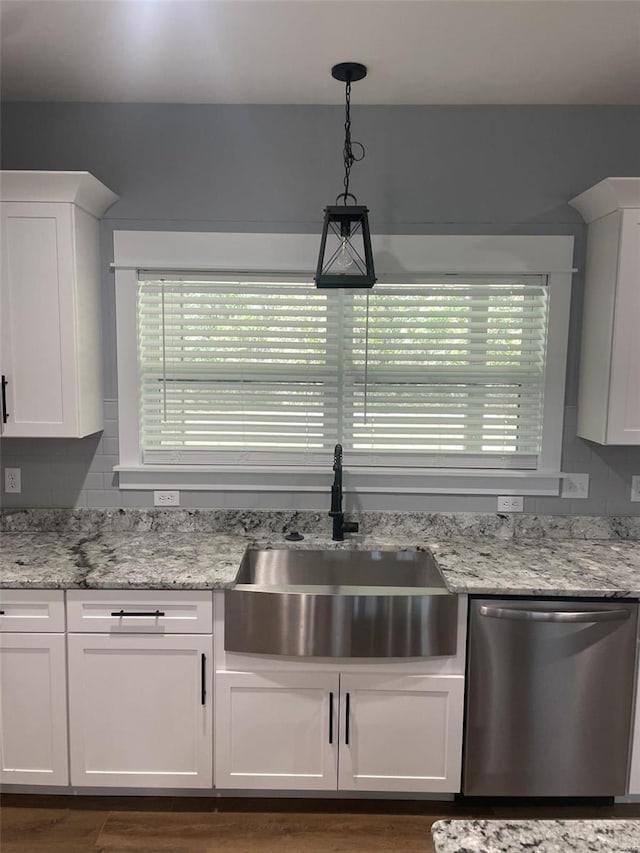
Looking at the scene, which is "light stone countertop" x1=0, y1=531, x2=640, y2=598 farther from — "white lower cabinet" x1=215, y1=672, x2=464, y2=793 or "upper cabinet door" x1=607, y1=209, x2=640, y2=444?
"upper cabinet door" x1=607, y1=209, x2=640, y2=444

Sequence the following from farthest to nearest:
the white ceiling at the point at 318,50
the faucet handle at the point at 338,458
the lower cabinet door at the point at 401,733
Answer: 1. the faucet handle at the point at 338,458
2. the lower cabinet door at the point at 401,733
3. the white ceiling at the point at 318,50

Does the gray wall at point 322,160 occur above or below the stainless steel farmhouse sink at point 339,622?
above

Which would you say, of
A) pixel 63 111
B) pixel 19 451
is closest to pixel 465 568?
pixel 19 451

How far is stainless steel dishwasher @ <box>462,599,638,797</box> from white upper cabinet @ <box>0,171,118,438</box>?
1.81 metres

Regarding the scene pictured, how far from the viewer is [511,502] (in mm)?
2715

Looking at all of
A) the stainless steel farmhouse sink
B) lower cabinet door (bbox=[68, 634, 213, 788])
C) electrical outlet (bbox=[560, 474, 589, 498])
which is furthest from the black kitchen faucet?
electrical outlet (bbox=[560, 474, 589, 498])

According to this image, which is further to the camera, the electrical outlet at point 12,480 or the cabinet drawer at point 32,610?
the electrical outlet at point 12,480

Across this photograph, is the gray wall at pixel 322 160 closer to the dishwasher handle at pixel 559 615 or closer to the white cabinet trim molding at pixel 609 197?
the white cabinet trim molding at pixel 609 197

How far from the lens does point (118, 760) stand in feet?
7.17

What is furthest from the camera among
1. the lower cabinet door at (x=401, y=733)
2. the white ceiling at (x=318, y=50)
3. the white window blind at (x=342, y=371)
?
the white window blind at (x=342, y=371)

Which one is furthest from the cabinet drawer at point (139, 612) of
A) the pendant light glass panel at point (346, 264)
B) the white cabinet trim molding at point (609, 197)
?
the white cabinet trim molding at point (609, 197)

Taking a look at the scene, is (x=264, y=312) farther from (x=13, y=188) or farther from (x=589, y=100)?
(x=589, y=100)

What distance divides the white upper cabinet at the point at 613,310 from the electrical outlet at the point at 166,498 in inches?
74.0

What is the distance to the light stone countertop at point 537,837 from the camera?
2.82ft
